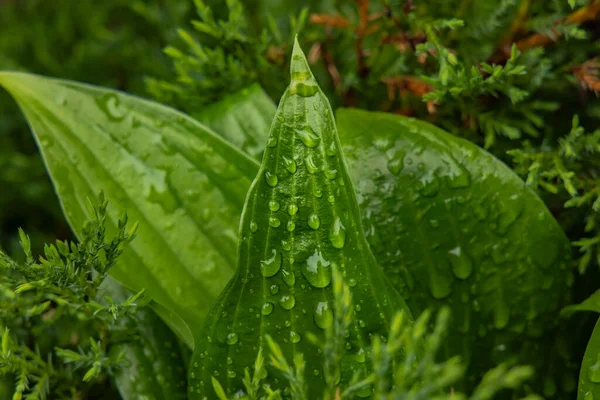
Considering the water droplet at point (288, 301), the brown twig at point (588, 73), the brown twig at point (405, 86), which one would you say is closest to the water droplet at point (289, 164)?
the water droplet at point (288, 301)

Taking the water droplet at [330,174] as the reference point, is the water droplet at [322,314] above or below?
below

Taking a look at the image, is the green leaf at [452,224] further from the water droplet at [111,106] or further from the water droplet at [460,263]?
the water droplet at [111,106]

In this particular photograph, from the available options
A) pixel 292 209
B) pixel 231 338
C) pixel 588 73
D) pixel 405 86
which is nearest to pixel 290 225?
pixel 292 209

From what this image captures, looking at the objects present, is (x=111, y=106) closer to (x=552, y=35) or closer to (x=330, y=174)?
(x=330, y=174)

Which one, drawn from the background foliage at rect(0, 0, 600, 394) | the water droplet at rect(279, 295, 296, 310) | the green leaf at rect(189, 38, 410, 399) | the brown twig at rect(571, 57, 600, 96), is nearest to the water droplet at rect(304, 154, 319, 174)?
the green leaf at rect(189, 38, 410, 399)

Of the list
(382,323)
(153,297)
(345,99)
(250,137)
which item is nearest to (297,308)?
(382,323)

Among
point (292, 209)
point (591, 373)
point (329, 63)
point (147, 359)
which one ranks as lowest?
point (591, 373)
